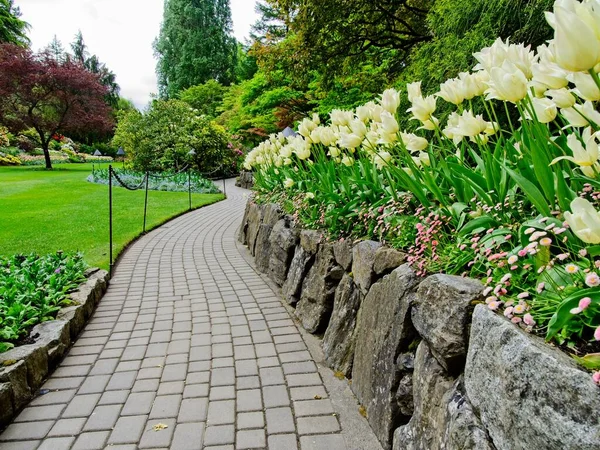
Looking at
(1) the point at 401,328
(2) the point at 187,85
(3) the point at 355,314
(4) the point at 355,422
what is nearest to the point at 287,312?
(3) the point at 355,314

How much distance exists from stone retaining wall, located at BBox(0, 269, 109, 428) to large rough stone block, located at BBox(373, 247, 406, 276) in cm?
226

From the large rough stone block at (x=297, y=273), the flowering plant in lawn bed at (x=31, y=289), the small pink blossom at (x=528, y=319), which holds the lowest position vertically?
the flowering plant in lawn bed at (x=31, y=289)

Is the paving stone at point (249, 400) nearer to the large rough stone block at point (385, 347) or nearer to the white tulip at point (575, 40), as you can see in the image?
the large rough stone block at point (385, 347)

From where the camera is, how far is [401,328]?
2119 millimetres

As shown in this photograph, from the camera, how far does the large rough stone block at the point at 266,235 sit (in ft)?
18.2

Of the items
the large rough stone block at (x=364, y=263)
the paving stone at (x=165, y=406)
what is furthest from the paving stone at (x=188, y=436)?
the large rough stone block at (x=364, y=263)

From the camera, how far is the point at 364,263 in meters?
2.74

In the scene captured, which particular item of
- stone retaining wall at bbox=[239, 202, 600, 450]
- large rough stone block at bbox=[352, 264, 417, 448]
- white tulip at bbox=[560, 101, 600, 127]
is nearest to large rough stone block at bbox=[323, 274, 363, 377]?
stone retaining wall at bbox=[239, 202, 600, 450]

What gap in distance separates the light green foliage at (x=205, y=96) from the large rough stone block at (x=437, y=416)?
92.9 feet

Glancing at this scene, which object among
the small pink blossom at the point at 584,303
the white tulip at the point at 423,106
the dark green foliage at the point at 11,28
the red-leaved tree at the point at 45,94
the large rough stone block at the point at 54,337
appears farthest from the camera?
the dark green foliage at the point at 11,28

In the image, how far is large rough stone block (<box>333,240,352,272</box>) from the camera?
3.14m

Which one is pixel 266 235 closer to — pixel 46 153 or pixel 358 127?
pixel 358 127

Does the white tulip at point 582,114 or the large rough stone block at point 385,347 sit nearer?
the white tulip at point 582,114

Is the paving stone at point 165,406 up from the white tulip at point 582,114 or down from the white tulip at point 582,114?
down
